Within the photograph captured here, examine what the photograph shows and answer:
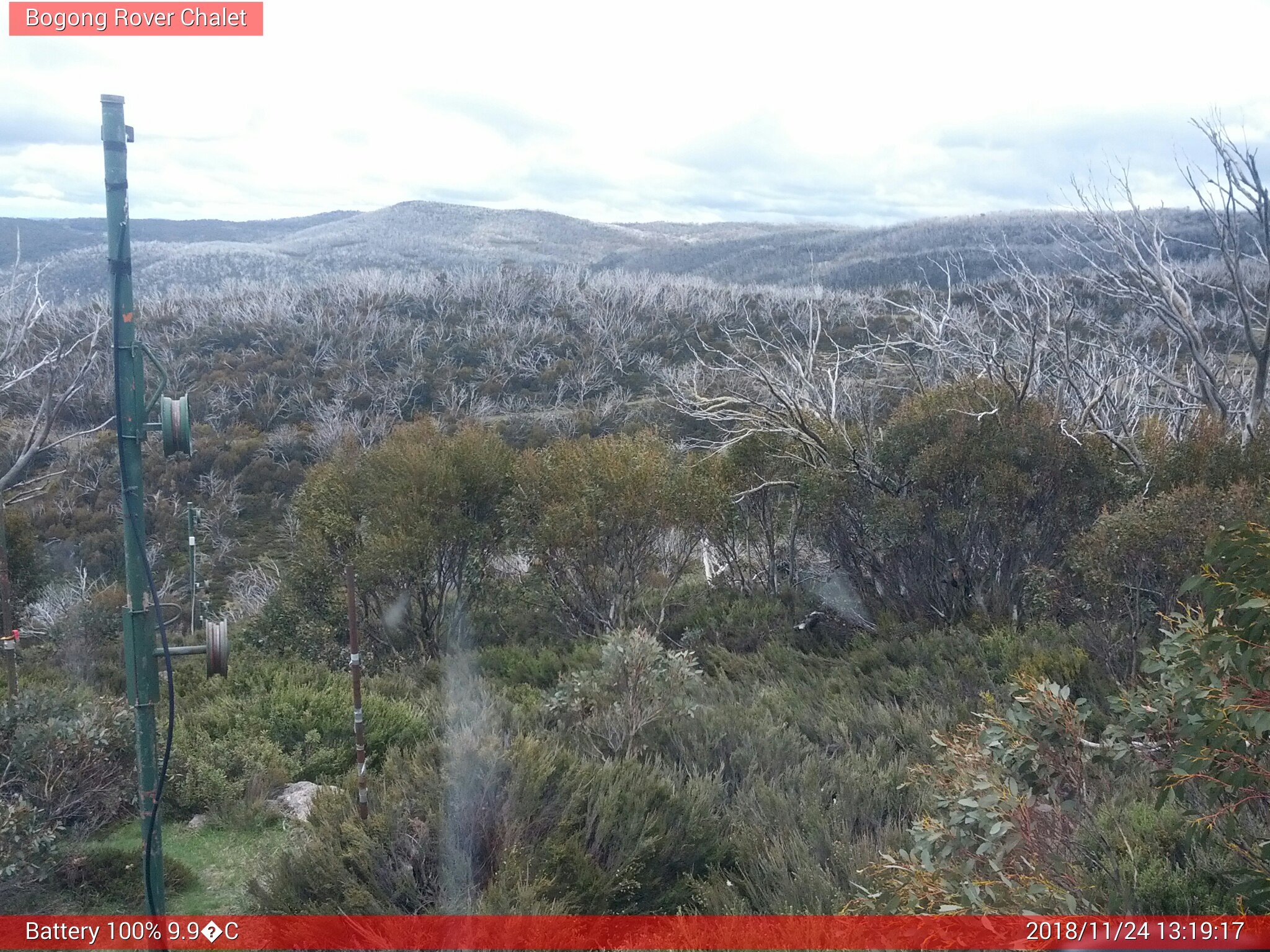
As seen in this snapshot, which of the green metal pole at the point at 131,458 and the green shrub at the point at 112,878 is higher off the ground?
the green metal pole at the point at 131,458

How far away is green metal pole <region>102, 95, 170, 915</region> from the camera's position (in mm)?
3580

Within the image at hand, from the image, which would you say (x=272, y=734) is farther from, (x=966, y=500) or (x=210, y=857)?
(x=966, y=500)

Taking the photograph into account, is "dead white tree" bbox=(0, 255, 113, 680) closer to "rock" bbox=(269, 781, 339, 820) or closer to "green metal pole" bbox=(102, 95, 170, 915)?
"rock" bbox=(269, 781, 339, 820)

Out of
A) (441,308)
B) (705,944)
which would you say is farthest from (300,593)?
(441,308)

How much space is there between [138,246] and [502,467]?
207ft

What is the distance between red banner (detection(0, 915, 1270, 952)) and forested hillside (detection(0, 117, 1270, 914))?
0.41ft

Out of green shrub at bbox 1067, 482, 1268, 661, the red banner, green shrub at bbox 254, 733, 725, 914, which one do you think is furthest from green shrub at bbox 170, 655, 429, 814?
green shrub at bbox 1067, 482, 1268, 661

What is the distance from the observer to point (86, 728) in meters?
6.17

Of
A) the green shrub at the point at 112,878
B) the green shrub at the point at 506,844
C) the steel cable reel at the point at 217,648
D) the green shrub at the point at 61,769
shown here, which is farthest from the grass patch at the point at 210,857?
the steel cable reel at the point at 217,648

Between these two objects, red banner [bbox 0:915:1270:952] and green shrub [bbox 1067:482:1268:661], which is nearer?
red banner [bbox 0:915:1270:952]

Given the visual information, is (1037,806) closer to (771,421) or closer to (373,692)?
(373,692)

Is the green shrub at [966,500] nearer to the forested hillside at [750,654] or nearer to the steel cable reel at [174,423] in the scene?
the forested hillside at [750,654]

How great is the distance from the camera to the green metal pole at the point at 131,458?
358cm

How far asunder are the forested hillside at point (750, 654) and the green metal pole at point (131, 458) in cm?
114
